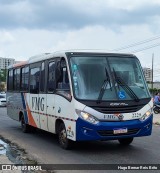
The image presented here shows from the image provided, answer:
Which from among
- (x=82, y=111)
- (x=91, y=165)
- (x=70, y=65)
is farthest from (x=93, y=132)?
(x=70, y=65)

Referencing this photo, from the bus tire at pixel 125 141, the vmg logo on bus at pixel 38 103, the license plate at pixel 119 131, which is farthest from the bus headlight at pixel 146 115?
the vmg logo on bus at pixel 38 103

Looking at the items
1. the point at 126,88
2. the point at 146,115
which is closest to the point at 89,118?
the point at 126,88

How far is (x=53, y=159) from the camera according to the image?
9.77 m

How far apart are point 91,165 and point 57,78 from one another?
3.23 metres

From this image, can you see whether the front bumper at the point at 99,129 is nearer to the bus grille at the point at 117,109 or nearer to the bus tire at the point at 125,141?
the bus grille at the point at 117,109

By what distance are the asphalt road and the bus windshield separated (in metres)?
1.41

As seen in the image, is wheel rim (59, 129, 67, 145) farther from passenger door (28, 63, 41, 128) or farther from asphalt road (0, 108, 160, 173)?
passenger door (28, 63, 41, 128)

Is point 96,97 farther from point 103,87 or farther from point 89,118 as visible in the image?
point 89,118

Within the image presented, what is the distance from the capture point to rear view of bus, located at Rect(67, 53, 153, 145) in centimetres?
996

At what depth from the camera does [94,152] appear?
35.2 feet

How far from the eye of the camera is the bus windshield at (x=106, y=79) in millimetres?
10289

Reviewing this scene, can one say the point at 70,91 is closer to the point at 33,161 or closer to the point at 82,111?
the point at 82,111

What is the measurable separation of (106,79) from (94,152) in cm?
193

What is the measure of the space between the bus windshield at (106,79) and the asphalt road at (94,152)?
1409 mm
